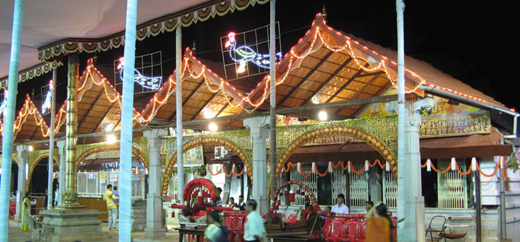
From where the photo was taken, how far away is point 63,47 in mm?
18516

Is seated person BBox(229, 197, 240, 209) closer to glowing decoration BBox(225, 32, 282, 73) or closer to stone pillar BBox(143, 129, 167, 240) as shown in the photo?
stone pillar BBox(143, 129, 167, 240)

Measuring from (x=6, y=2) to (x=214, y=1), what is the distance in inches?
205

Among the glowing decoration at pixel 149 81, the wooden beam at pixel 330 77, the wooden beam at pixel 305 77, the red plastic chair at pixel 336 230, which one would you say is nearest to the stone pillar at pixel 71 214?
the glowing decoration at pixel 149 81

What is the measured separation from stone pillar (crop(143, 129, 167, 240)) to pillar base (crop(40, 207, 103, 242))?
1751mm

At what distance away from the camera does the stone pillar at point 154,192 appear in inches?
758

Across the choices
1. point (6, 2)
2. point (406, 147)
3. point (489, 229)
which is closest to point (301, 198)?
point (489, 229)

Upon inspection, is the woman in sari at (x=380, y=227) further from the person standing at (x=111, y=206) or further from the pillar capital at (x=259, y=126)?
the person standing at (x=111, y=206)

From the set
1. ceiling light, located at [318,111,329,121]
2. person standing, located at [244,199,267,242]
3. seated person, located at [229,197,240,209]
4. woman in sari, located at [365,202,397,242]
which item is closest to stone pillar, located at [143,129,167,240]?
seated person, located at [229,197,240,209]

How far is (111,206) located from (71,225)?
4.58 metres

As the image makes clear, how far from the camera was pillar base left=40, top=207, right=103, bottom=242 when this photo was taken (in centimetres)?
1750

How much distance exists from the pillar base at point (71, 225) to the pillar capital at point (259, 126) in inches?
236

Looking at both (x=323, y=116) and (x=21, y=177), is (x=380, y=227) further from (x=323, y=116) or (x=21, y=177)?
(x=21, y=177)

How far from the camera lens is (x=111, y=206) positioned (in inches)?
878

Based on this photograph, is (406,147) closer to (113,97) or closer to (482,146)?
(482,146)
